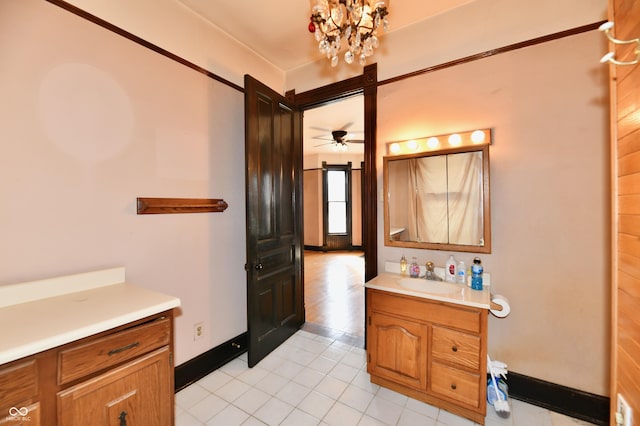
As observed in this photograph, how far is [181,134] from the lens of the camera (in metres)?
1.94

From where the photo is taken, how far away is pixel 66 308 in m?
1.16

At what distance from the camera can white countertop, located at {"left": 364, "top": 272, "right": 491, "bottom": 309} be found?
1.60m

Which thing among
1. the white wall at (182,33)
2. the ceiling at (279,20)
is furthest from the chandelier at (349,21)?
the white wall at (182,33)

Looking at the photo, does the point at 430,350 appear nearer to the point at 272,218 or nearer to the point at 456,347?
the point at 456,347

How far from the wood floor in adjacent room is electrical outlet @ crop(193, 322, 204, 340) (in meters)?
1.19

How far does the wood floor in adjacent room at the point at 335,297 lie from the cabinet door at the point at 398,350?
71 centimetres

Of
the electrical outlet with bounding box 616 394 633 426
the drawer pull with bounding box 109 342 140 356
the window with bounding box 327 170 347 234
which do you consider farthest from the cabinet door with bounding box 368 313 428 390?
the window with bounding box 327 170 347 234

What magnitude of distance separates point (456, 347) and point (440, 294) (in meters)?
0.32

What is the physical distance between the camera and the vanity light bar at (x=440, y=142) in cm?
187

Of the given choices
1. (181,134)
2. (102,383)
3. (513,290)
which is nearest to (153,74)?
(181,134)

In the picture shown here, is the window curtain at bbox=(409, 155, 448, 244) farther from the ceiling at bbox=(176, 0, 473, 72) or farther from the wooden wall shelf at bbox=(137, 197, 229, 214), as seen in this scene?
the wooden wall shelf at bbox=(137, 197, 229, 214)

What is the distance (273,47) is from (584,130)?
8.18ft

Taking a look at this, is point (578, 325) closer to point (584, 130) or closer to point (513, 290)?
point (513, 290)

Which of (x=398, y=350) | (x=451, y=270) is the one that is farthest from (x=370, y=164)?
(x=398, y=350)
